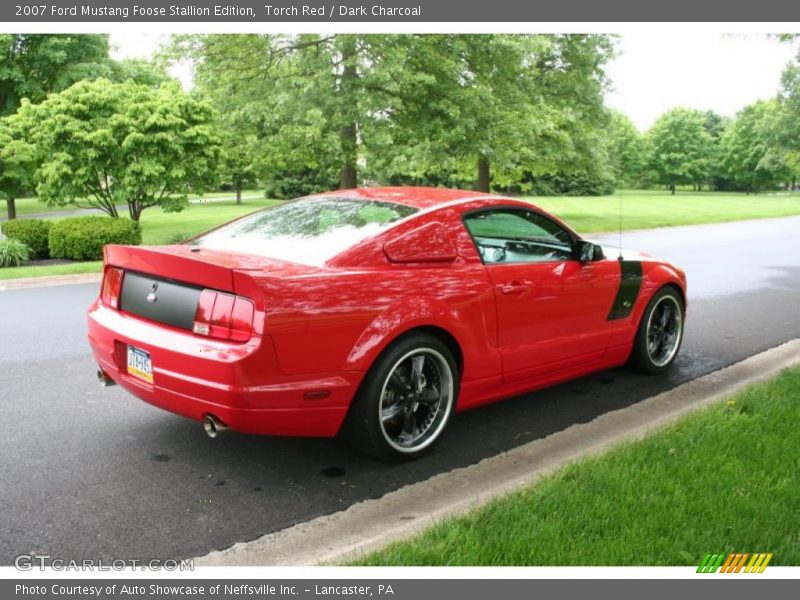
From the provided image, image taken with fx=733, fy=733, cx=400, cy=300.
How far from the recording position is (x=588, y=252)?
16.7 ft

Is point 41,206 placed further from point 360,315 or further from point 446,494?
point 446,494

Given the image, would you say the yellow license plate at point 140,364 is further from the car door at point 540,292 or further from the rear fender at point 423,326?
the car door at point 540,292

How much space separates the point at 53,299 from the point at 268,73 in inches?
363

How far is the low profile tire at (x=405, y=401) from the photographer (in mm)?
3854

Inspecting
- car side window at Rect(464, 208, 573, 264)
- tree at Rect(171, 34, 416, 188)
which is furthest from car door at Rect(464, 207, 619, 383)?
tree at Rect(171, 34, 416, 188)

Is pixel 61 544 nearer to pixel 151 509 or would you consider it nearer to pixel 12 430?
pixel 151 509

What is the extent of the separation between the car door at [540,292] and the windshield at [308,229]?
64cm

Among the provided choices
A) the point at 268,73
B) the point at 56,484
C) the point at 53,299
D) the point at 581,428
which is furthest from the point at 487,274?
the point at 268,73

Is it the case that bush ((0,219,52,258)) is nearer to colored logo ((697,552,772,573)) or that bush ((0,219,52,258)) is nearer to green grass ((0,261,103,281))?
green grass ((0,261,103,281))

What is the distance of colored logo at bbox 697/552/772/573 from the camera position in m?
2.91

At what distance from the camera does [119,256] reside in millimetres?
4172

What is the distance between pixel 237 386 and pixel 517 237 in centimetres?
241

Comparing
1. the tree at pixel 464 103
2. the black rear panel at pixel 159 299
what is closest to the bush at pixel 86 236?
the tree at pixel 464 103

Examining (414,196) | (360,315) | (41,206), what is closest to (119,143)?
(414,196)
